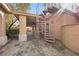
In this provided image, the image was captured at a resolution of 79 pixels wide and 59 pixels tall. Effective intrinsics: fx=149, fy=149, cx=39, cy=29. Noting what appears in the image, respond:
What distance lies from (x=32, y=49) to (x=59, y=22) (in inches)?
21.3

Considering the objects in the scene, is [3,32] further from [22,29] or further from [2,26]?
[22,29]

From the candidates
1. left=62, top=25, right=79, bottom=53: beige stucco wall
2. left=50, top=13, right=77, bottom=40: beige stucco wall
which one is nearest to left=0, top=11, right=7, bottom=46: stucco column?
left=50, top=13, right=77, bottom=40: beige stucco wall

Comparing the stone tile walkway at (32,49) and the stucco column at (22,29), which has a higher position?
the stucco column at (22,29)

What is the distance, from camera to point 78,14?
207 cm

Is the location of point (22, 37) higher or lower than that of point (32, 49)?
higher

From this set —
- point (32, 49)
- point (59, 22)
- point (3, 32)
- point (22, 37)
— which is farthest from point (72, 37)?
point (3, 32)

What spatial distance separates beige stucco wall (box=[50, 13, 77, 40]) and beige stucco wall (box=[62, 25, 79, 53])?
0.23 ft

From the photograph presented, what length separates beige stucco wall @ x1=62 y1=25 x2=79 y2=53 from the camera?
6.68 ft

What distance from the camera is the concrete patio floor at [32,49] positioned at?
2109 mm

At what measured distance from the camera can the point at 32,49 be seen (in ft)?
6.97

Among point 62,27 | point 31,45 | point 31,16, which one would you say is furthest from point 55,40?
point 31,16

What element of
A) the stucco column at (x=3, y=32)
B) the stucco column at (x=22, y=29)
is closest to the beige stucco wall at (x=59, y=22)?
the stucco column at (x=22, y=29)

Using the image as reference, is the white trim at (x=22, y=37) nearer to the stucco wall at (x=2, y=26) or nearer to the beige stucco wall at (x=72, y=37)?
the stucco wall at (x=2, y=26)

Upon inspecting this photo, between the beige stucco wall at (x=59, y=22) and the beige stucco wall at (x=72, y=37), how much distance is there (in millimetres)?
70
